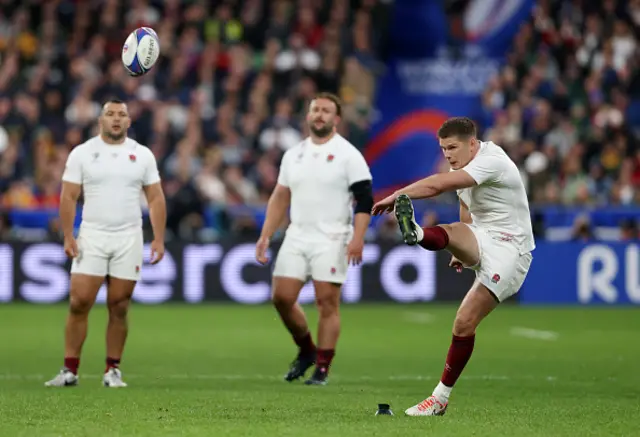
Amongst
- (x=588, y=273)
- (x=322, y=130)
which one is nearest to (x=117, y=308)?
(x=322, y=130)

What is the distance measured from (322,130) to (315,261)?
3.71 feet

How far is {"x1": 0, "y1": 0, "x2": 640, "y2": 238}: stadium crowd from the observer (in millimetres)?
22172

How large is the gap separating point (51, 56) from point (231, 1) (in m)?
3.90

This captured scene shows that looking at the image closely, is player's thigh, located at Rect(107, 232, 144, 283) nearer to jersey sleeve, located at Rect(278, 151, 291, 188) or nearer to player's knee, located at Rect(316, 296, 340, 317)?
Result: jersey sleeve, located at Rect(278, 151, 291, 188)

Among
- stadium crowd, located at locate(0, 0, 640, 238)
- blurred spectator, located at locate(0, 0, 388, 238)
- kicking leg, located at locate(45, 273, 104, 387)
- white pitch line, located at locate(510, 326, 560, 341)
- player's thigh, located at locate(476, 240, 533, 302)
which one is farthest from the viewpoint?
stadium crowd, located at locate(0, 0, 640, 238)

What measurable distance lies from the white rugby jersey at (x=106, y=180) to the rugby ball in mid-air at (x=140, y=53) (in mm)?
659

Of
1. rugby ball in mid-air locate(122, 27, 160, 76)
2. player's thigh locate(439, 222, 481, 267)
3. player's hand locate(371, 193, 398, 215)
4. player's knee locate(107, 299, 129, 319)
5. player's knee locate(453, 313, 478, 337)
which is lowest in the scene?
player's knee locate(107, 299, 129, 319)

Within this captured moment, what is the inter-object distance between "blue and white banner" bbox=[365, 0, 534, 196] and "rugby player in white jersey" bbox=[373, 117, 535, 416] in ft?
51.0

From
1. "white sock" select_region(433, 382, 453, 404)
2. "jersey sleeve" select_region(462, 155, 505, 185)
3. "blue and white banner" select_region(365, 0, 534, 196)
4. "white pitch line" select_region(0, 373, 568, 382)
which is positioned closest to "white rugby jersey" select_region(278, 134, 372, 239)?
"white pitch line" select_region(0, 373, 568, 382)

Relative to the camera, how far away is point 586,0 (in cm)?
2788

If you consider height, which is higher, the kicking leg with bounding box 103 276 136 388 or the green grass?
the kicking leg with bounding box 103 276 136 388

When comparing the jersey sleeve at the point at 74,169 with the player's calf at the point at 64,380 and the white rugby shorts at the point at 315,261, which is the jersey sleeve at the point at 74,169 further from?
the white rugby shorts at the point at 315,261

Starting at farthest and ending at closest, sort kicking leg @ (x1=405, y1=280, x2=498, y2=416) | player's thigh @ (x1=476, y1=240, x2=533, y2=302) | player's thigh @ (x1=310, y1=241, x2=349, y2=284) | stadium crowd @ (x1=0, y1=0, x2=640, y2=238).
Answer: stadium crowd @ (x1=0, y1=0, x2=640, y2=238) < player's thigh @ (x1=310, y1=241, x2=349, y2=284) < player's thigh @ (x1=476, y1=240, x2=533, y2=302) < kicking leg @ (x1=405, y1=280, x2=498, y2=416)

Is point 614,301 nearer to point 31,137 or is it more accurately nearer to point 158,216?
point 31,137
